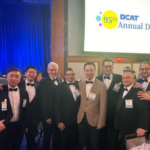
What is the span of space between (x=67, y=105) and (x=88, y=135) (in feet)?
1.81

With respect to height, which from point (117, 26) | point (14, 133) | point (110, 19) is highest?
point (110, 19)

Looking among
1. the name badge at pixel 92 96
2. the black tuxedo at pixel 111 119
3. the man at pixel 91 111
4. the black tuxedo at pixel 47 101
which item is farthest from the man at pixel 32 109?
the black tuxedo at pixel 111 119

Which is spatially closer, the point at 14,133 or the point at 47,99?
the point at 14,133

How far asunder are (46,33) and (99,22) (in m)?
1.98

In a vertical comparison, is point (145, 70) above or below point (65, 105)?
above

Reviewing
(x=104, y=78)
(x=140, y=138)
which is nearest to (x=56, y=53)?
(x=104, y=78)

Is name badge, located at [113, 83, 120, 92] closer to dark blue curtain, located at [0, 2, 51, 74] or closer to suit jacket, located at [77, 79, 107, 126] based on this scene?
suit jacket, located at [77, 79, 107, 126]

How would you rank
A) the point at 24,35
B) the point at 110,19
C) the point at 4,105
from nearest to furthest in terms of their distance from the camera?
the point at 4,105, the point at 110,19, the point at 24,35

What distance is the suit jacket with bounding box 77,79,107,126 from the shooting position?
243 centimetres

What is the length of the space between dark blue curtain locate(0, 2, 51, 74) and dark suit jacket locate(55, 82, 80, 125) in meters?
3.48

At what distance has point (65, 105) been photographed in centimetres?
263

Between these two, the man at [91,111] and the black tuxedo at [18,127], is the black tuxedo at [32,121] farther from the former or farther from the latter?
the man at [91,111]

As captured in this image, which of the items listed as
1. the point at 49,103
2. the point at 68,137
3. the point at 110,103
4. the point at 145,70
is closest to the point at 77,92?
the point at 49,103

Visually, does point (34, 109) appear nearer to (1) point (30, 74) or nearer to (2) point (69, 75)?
(1) point (30, 74)
